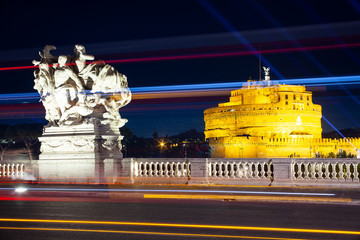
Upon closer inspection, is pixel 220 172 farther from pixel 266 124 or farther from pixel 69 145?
pixel 266 124

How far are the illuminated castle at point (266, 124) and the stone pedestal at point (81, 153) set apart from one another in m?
90.8


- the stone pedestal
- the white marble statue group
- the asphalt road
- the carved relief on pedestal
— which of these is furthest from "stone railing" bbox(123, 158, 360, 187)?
the white marble statue group

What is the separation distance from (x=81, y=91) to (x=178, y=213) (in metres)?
9.84

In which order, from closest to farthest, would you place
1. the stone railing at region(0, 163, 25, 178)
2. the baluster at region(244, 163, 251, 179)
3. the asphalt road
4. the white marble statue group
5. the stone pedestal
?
the asphalt road
the baluster at region(244, 163, 251, 179)
the stone pedestal
the white marble statue group
the stone railing at region(0, 163, 25, 178)

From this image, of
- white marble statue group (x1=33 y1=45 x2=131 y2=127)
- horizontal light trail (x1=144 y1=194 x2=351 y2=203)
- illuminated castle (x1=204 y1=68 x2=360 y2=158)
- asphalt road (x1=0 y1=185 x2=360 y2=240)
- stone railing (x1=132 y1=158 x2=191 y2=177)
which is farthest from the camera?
illuminated castle (x1=204 y1=68 x2=360 y2=158)

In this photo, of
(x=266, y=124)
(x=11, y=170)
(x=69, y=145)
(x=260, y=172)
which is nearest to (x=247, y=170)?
(x=260, y=172)

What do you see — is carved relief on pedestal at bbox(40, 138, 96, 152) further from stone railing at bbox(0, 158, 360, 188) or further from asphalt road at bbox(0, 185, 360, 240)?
asphalt road at bbox(0, 185, 360, 240)

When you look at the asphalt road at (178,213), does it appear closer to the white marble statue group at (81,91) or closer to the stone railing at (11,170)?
the white marble statue group at (81,91)

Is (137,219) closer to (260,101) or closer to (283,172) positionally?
(283,172)

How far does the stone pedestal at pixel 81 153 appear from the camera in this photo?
19.0m

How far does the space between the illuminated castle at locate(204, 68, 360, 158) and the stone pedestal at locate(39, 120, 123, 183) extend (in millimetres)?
90842

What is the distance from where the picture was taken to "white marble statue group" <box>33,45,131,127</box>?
19516 mm

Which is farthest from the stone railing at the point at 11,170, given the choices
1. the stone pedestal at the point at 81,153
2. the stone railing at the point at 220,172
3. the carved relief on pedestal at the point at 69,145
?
the carved relief on pedestal at the point at 69,145

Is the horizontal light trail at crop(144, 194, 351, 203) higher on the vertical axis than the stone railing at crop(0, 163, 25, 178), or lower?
lower
